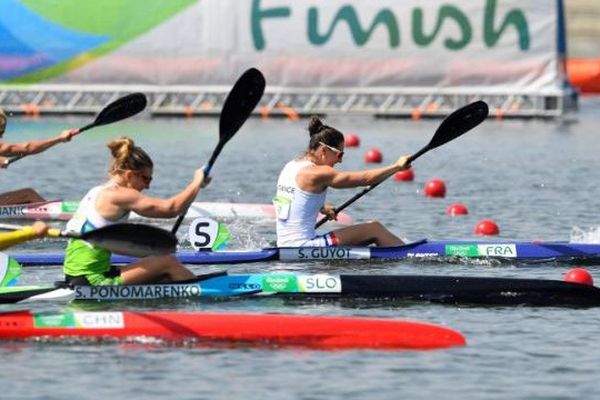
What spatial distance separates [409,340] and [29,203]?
10.1m

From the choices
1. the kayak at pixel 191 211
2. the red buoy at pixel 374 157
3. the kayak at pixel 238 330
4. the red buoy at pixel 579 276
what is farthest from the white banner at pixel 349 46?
the kayak at pixel 238 330

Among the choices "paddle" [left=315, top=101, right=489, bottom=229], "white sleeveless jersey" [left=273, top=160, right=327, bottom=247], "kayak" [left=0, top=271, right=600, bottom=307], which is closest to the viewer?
"kayak" [left=0, top=271, right=600, bottom=307]

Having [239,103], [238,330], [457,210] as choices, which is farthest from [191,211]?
[238,330]

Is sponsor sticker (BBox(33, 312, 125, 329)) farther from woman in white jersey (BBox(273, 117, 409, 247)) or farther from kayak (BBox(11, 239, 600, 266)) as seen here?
woman in white jersey (BBox(273, 117, 409, 247))

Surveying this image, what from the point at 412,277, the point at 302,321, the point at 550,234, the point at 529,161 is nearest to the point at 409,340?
the point at 302,321

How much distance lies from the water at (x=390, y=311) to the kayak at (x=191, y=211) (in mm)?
772

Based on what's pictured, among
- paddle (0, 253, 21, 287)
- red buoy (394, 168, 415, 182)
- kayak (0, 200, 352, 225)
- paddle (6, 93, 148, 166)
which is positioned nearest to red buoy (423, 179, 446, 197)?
red buoy (394, 168, 415, 182)

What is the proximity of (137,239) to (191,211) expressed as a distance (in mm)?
9417

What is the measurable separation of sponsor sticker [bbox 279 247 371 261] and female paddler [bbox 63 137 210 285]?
9.58ft

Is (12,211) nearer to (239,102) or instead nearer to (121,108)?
(121,108)

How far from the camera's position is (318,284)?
14.8m

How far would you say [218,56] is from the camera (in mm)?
38938

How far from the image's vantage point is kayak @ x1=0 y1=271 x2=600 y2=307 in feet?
48.1

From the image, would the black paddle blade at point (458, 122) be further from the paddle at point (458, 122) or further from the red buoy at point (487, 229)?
the red buoy at point (487, 229)
